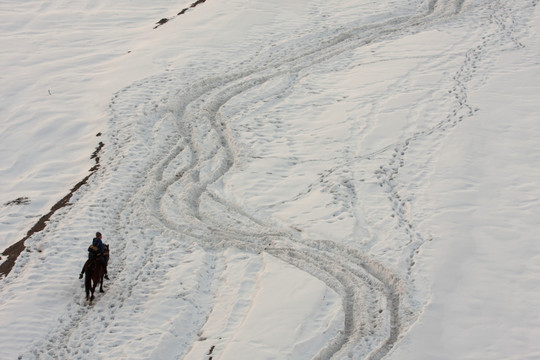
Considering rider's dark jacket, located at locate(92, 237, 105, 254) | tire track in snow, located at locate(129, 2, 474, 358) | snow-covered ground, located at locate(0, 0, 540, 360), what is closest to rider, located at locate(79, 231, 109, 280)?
rider's dark jacket, located at locate(92, 237, 105, 254)

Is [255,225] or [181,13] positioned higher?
[181,13]

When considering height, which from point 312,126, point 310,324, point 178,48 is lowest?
point 310,324

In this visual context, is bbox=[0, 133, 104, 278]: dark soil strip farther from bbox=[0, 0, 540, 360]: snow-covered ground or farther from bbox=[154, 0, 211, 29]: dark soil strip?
bbox=[154, 0, 211, 29]: dark soil strip

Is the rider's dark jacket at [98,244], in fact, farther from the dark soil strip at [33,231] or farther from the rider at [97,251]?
the dark soil strip at [33,231]

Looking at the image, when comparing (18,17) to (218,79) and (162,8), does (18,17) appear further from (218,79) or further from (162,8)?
(218,79)

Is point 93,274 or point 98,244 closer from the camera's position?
point 93,274

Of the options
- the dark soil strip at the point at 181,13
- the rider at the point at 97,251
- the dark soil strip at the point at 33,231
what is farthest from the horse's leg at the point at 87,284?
the dark soil strip at the point at 181,13

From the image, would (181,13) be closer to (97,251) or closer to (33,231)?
(33,231)

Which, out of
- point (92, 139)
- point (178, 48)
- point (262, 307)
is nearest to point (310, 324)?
point (262, 307)

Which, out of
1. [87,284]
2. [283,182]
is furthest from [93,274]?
[283,182]
